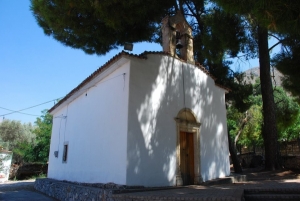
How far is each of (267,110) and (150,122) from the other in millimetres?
7321

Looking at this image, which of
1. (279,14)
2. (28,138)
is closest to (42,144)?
(28,138)

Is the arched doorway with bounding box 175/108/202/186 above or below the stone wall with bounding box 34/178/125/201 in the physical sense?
above

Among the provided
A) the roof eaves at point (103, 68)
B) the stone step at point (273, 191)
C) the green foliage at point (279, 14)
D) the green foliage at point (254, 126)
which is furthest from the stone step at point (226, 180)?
the green foliage at point (254, 126)

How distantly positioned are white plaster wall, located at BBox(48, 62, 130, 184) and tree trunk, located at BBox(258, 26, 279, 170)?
775cm

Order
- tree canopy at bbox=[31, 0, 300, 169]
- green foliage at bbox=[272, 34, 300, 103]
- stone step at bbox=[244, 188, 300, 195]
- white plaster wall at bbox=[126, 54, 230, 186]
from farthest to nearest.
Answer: green foliage at bbox=[272, 34, 300, 103]
white plaster wall at bbox=[126, 54, 230, 186]
stone step at bbox=[244, 188, 300, 195]
tree canopy at bbox=[31, 0, 300, 169]

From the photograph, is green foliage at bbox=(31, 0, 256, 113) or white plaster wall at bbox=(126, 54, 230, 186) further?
green foliage at bbox=(31, 0, 256, 113)

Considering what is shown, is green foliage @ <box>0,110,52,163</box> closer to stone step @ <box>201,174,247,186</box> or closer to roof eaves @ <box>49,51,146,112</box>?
roof eaves @ <box>49,51,146,112</box>

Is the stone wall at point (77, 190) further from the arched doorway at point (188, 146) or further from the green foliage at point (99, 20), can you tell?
the green foliage at point (99, 20)

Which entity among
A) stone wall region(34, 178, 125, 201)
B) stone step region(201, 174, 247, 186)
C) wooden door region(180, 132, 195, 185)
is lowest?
stone wall region(34, 178, 125, 201)

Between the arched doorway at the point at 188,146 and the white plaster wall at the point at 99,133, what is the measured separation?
2.15 metres

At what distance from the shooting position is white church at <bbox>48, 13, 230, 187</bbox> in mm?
7473

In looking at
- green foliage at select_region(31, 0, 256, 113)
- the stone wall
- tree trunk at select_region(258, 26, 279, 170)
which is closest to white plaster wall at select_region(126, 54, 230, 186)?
the stone wall

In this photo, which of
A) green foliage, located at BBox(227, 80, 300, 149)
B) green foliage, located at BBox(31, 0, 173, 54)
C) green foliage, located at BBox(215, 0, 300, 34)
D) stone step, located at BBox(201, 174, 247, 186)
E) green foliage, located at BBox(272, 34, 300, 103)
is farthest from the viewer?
green foliage, located at BBox(227, 80, 300, 149)

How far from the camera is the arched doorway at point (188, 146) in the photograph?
8719mm
